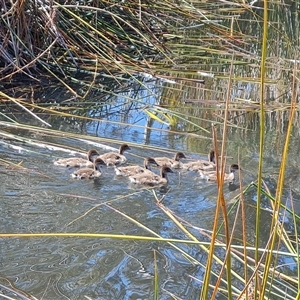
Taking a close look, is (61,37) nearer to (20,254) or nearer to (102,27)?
(102,27)

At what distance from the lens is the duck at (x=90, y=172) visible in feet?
15.3

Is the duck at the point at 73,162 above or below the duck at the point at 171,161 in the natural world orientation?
below

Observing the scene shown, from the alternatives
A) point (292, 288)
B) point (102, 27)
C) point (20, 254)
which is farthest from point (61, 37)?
point (292, 288)

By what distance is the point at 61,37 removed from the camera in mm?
7125

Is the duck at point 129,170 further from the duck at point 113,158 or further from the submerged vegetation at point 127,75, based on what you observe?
the submerged vegetation at point 127,75

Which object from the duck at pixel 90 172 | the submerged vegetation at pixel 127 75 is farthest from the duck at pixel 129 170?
the submerged vegetation at pixel 127 75

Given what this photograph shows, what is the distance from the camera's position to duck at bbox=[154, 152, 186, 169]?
497 centimetres

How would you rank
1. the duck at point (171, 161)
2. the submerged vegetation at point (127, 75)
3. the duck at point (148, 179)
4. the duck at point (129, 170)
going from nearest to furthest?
the duck at point (148, 179)
the duck at point (129, 170)
the duck at point (171, 161)
the submerged vegetation at point (127, 75)

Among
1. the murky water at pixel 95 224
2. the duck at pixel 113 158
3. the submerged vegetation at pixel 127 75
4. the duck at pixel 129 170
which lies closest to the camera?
the murky water at pixel 95 224

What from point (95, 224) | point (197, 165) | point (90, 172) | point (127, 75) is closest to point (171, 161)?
point (197, 165)

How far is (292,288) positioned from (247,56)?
5.95 metres

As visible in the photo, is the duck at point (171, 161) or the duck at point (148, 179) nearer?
the duck at point (148, 179)

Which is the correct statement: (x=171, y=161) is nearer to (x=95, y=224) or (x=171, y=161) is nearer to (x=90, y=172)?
(x=90, y=172)

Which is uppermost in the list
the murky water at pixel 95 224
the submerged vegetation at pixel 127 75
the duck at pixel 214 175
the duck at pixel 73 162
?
the submerged vegetation at pixel 127 75
